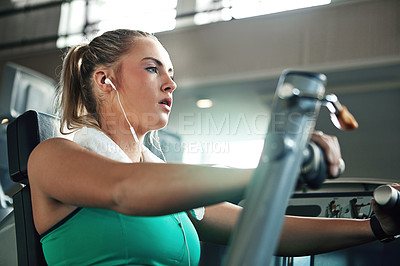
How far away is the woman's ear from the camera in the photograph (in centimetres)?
123

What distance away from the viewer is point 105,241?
100 cm

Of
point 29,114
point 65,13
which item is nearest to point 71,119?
point 29,114

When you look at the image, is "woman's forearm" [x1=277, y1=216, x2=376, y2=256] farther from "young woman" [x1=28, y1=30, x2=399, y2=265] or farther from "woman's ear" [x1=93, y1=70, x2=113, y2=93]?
"woman's ear" [x1=93, y1=70, x2=113, y2=93]

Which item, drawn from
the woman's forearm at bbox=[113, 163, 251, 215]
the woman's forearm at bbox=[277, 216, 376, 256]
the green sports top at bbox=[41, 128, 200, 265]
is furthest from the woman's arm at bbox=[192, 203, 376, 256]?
the woman's forearm at bbox=[113, 163, 251, 215]

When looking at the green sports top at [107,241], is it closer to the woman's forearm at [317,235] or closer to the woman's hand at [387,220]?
the woman's forearm at [317,235]

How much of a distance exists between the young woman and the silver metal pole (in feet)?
0.19

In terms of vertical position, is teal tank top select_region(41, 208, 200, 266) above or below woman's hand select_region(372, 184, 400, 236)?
below

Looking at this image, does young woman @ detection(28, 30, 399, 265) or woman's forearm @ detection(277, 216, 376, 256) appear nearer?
young woman @ detection(28, 30, 399, 265)

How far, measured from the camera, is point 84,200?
82 centimetres

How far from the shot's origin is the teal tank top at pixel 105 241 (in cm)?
99

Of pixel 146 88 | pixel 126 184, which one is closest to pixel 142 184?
pixel 126 184

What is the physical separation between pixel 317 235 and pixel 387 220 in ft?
0.65

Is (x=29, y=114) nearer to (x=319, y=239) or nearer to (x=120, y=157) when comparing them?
(x=120, y=157)

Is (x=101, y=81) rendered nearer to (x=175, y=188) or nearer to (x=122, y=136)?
(x=122, y=136)
